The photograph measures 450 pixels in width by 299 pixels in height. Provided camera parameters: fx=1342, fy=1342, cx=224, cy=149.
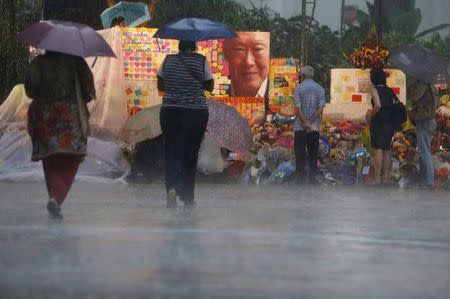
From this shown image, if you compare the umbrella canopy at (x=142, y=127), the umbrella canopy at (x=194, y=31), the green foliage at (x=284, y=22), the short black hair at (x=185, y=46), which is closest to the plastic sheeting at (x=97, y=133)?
the umbrella canopy at (x=142, y=127)

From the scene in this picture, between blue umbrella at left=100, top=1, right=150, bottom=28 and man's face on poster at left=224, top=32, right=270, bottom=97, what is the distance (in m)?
1.63

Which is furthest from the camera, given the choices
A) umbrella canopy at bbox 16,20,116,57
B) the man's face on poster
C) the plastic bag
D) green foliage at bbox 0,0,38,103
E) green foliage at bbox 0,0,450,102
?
green foliage at bbox 0,0,450,102

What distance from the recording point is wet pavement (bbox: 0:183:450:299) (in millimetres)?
8062

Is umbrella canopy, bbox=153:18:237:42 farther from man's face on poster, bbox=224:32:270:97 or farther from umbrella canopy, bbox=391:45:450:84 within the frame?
man's face on poster, bbox=224:32:270:97

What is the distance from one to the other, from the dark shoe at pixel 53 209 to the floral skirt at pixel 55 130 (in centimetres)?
44

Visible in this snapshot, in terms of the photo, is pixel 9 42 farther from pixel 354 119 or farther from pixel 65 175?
pixel 65 175

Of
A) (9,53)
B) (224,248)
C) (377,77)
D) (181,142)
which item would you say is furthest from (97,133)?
(224,248)

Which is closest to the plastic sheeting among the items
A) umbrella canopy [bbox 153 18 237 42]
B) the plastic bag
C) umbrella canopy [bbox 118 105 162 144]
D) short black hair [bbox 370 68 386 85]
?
umbrella canopy [bbox 118 105 162 144]

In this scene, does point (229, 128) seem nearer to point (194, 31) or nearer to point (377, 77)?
point (377, 77)

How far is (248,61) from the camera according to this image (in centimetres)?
2273

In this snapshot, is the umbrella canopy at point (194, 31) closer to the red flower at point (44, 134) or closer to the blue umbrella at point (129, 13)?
the red flower at point (44, 134)

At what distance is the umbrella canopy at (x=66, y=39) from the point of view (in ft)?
40.9

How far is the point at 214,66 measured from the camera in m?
22.5

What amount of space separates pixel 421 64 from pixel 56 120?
866cm
